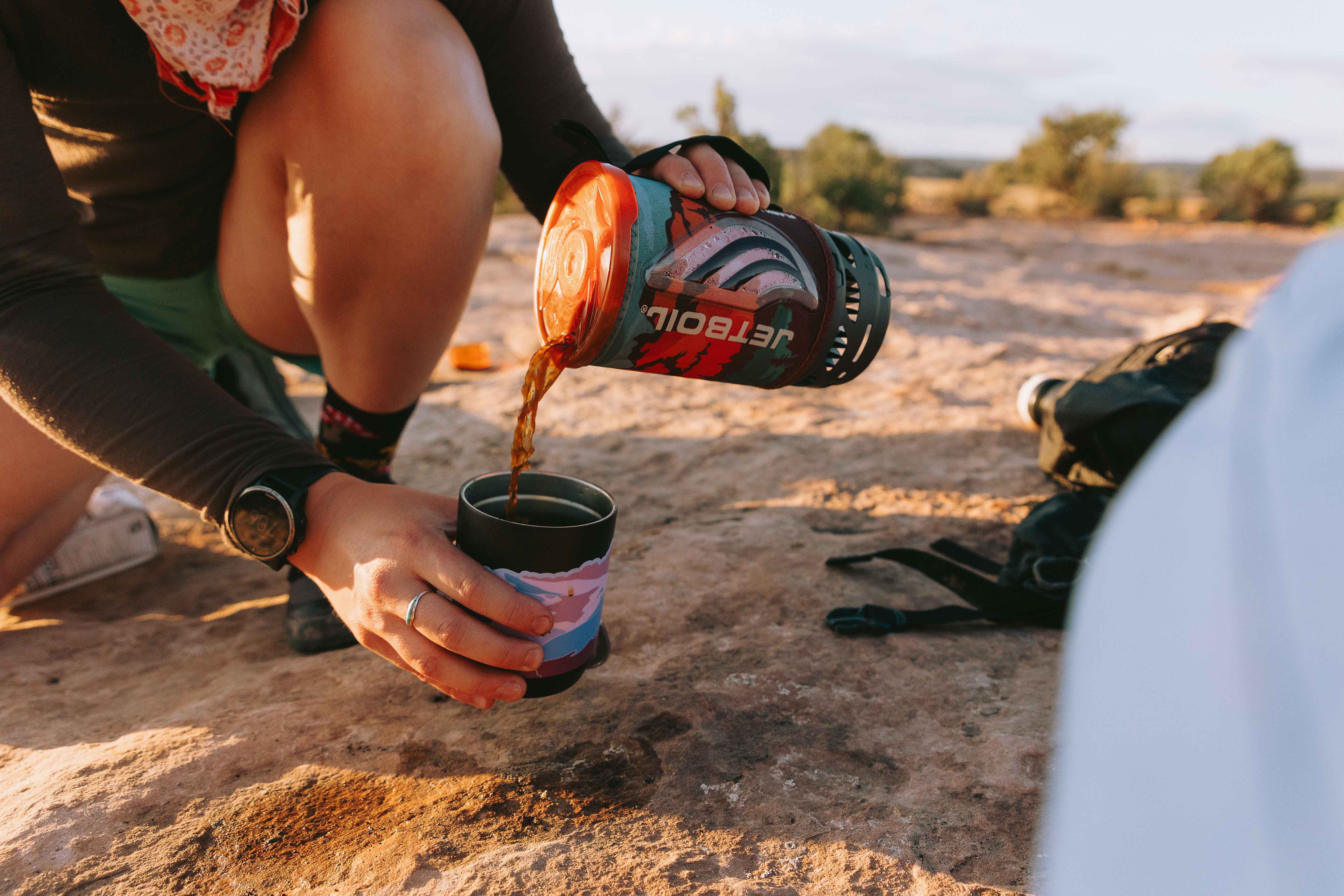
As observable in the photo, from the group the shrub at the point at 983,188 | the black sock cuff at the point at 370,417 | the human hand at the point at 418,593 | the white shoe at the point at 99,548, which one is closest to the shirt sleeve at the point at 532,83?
the black sock cuff at the point at 370,417

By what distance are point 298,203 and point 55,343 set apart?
455 mm

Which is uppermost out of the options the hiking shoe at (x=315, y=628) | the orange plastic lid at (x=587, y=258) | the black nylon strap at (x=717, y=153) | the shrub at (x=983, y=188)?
the shrub at (x=983, y=188)

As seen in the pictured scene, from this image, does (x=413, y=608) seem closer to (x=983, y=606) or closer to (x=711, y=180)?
(x=711, y=180)

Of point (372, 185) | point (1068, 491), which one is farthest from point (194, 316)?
point (1068, 491)

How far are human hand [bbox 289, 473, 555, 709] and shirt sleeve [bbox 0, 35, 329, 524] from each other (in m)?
0.09

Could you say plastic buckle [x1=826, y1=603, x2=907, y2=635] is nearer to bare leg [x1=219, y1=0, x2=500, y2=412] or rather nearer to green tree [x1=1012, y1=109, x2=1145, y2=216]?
bare leg [x1=219, y1=0, x2=500, y2=412]

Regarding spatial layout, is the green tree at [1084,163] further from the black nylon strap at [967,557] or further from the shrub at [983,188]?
the black nylon strap at [967,557]

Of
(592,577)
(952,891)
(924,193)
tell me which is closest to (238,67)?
(592,577)

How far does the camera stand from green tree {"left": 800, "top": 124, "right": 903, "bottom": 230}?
837 centimetres

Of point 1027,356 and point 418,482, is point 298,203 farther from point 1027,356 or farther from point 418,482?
point 1027,356

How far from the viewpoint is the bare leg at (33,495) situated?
1.34 m

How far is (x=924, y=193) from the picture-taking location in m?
14.2

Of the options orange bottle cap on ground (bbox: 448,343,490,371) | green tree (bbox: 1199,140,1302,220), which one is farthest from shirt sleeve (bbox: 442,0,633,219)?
green tree (bbox: 1199,140,1302,220)

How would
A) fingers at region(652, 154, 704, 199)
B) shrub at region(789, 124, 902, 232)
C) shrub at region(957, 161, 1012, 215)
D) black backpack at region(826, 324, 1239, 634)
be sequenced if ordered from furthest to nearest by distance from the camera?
shrub at region(957, 161, 1012, 215), shrub at region(789, 124, 902, 232), black backpack at region(826, 324, 1239, 634), fingers at region(652, 154, 704, 199)
